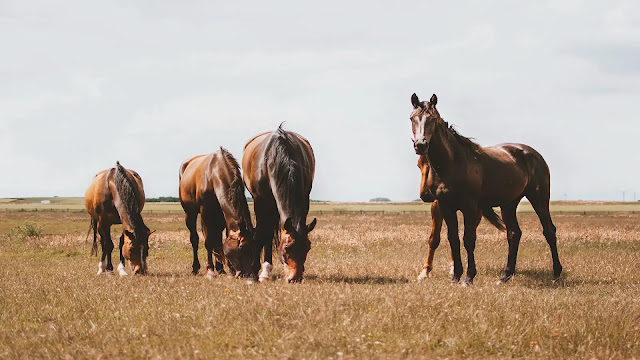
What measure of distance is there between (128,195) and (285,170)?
477cm

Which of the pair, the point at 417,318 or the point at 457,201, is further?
the point at 457,201

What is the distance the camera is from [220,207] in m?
12.5

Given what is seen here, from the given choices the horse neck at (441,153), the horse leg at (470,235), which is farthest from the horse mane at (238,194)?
the horse leg at (470,235)

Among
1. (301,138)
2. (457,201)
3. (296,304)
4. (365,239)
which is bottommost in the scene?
(365,239)

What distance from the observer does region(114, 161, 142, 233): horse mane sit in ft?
42.4

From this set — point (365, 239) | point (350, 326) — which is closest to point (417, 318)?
point (350, 326)

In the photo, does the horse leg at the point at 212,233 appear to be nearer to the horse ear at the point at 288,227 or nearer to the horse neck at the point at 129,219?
the horse neck at the point at 129,219

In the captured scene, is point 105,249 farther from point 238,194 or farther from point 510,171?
point 510,171

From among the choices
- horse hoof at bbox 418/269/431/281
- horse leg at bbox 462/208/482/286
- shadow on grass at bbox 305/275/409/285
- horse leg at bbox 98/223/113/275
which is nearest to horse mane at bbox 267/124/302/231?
shadow on grass at bbox 305/275/409/285

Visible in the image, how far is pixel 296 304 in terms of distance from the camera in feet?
23.2

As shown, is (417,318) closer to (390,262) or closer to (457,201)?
(457,201)

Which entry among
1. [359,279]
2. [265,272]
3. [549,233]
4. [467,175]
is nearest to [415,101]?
[467,175]

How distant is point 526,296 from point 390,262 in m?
6.50

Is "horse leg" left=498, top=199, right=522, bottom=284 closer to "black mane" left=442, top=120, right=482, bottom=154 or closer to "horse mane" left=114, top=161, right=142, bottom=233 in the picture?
"black mane" left=442, top=120, right=482, bottom=154
